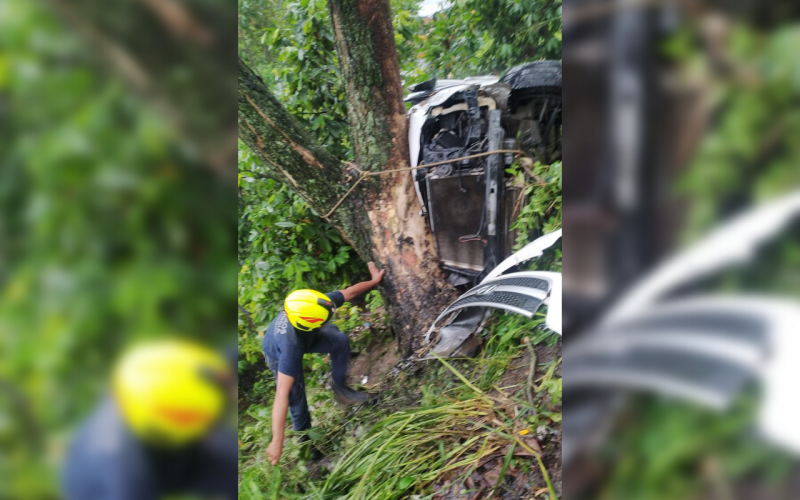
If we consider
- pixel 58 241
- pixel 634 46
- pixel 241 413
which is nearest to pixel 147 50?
pixel 58 241

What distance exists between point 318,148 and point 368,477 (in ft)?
4.52

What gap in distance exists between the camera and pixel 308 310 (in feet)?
5.63

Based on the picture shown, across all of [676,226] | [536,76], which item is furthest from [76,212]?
[536,76]

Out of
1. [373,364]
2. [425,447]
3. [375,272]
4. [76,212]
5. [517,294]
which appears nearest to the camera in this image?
[76,212]

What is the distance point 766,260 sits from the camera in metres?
0.81

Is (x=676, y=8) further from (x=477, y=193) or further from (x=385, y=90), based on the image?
(x=385, y=90)

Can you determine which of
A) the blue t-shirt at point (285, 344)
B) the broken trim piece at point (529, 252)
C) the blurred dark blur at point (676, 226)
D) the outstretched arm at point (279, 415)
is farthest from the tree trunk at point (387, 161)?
the blurred dark blur at point (676, 226)

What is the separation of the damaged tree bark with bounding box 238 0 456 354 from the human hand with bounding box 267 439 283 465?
0.61 meters

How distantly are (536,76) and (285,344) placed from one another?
1382 mm

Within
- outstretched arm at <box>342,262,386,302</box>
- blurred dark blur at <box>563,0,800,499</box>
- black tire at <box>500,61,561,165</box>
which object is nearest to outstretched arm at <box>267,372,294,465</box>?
outstretched arm at <box>342,262,386,302</box>

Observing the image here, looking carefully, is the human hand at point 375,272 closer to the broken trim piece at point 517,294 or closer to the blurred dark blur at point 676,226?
the broken trim piece at point 517,294

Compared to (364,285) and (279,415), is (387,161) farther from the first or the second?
(279,415)

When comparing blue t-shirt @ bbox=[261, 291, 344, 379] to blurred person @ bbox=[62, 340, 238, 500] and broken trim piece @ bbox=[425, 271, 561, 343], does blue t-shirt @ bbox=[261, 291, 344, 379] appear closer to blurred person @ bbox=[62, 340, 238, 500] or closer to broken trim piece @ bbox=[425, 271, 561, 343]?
broken trim piece @ bbox=[425, 271, 561, 343]

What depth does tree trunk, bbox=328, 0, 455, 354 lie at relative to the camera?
1.84m
